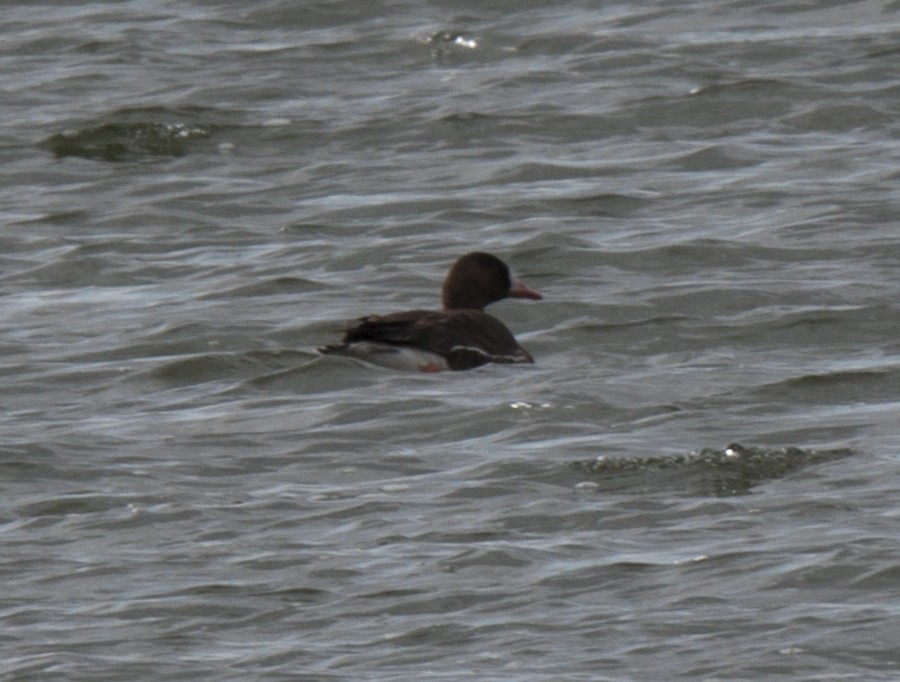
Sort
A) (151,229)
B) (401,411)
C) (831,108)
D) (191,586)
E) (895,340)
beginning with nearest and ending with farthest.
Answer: (191,586)
(401,411)
(895,340)
(151,229)
(831,108)

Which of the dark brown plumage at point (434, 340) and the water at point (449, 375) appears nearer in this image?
the water at point (449, 375)

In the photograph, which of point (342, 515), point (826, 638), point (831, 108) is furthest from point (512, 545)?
point (831, 108)

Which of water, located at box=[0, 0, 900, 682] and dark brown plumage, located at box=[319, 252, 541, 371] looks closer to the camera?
water, located at box=[0, 0, 900, 682]

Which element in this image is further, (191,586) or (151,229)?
(151,229)

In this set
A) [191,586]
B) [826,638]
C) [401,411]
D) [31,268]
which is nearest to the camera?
[826,638]

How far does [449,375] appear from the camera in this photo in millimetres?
13359

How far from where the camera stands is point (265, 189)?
18.3m

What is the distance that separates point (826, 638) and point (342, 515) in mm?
2472

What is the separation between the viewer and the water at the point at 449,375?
8.68 meters

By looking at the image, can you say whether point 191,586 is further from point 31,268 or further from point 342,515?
point 31,268

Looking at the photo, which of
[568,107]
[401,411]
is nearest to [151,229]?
[568,107]

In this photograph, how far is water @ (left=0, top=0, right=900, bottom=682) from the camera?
868 cm

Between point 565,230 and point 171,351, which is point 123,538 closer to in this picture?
point 171,351

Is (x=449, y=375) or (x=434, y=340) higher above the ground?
(x=434, y=340)
